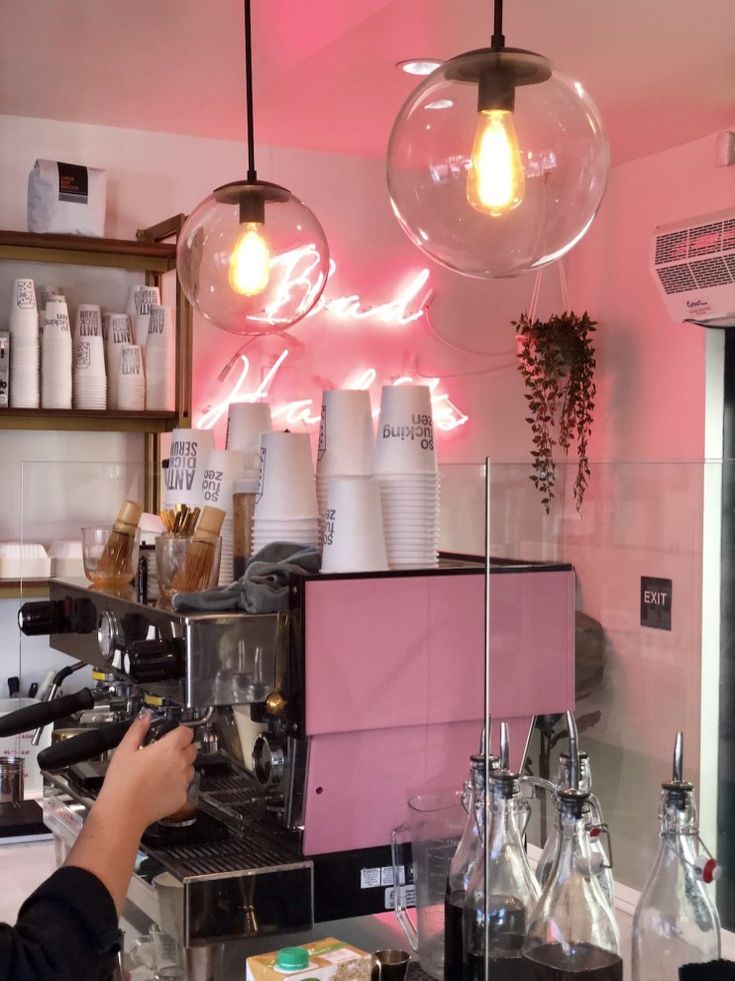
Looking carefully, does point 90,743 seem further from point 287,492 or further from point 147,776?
point 287,492

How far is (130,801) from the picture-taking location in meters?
1.39

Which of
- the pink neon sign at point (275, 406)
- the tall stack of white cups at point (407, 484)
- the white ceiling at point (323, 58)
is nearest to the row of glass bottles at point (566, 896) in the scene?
the tall stack of white cups at point (407, 484)

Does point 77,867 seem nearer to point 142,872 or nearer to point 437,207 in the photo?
point 142,872

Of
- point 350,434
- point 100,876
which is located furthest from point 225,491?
point 100,876

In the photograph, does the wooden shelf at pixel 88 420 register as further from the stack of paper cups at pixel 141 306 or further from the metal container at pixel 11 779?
the metal container at pixel 11 779

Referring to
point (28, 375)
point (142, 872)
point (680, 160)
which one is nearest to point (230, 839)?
point (142, 872)

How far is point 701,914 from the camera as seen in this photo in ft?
3.01

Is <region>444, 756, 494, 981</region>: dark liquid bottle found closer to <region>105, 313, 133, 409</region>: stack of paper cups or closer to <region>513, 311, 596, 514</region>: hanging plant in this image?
<region>105, 313, 133, 409</region>: stack of paper cups

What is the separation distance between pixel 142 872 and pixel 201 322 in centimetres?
268

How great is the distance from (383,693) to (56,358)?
7.28ft

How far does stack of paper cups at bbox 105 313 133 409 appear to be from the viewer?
11.4 feet

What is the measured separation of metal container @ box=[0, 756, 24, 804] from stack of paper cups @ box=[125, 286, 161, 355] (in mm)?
1306

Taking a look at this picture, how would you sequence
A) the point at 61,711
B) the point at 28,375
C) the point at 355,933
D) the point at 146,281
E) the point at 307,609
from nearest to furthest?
the point at 307,609
the point at 355,933
the point at 61,711
the point at 28,375
the point at 146,281

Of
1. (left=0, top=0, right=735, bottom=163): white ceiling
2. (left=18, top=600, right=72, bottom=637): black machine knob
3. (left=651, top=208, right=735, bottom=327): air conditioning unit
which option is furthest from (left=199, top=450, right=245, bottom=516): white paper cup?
(left=651, top=208, right=735, bottom=327): air conditioning unit
